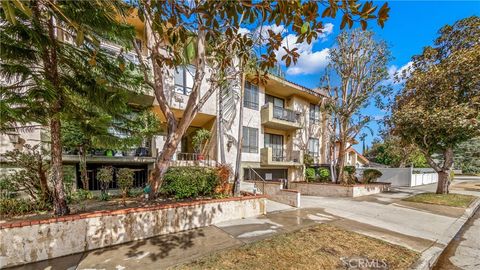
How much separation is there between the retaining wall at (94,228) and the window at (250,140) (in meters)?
7.96

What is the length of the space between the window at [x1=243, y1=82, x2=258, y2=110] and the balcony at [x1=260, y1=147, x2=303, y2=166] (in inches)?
133

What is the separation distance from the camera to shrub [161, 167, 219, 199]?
8555mm

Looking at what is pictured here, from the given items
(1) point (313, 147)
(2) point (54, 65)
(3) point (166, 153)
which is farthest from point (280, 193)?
(1) point (313, 147)

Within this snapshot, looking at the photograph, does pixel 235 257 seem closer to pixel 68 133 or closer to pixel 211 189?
pixel 211 189

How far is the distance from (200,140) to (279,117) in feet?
22.6

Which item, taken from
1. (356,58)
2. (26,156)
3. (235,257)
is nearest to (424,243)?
(235,257)

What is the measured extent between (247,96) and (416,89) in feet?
34.4

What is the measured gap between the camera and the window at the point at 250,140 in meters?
15.5

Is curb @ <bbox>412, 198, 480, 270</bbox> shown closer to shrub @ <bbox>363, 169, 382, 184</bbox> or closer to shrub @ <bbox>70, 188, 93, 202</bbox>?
shrub @ <bbox>363, 169, 382, 184</bbox>

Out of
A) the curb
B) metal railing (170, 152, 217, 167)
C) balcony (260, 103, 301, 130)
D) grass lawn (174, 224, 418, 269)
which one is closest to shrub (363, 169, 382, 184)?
balcony (260, 103, 301, 130)

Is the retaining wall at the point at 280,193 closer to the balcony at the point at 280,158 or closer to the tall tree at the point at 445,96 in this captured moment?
the balcony at the point at 280,158

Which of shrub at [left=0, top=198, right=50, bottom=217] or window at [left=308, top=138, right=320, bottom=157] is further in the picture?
window at [left=308, top=138, right=320, bottom=157]

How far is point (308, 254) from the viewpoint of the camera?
4.99m

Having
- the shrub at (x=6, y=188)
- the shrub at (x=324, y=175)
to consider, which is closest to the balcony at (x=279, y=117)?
the shrub at (x=324, y=175)
